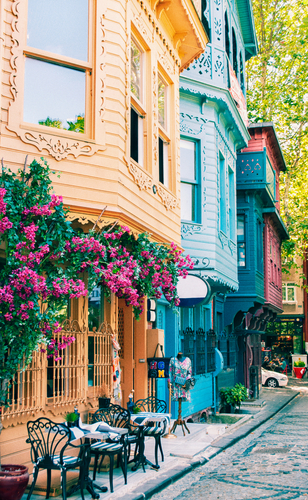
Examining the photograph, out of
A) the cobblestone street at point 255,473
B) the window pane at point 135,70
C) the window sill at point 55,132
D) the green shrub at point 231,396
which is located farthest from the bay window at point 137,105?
the green shrub at point 231,396

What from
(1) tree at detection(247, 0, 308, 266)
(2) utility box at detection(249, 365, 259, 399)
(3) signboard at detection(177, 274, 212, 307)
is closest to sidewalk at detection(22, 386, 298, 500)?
(3) signboard at detection(177, 274, 212, 307)

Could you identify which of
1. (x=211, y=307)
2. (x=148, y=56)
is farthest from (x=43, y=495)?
(x=211, y=307)

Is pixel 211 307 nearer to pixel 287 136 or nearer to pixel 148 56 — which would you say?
pixel 148 56

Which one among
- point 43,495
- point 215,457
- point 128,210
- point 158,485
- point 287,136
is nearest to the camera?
point 43,495

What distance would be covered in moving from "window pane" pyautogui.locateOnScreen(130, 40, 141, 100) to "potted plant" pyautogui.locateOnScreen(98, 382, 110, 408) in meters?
4.91

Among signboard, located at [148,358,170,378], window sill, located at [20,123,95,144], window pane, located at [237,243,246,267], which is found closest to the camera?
window sill, located at [20,123,95,144]

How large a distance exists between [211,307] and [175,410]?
487cm

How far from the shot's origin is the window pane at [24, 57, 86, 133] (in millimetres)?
7348

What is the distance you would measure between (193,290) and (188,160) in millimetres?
3874

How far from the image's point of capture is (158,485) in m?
7.15

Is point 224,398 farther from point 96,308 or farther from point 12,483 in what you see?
point 12,483

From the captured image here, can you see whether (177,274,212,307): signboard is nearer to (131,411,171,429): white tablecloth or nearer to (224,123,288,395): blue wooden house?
(131,411,171,429): white tablecloth

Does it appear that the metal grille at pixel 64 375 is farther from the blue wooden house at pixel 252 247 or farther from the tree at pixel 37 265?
the blue wooden house at pixel 252 247

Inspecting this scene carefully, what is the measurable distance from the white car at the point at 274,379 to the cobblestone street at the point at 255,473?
48.8 ft
